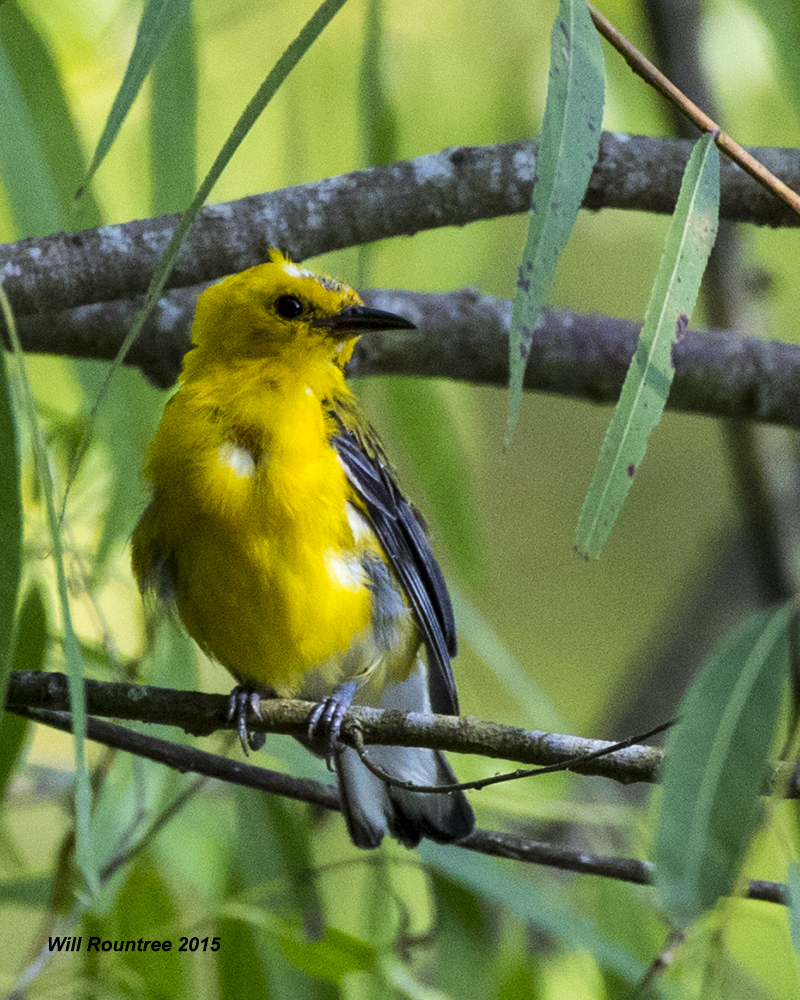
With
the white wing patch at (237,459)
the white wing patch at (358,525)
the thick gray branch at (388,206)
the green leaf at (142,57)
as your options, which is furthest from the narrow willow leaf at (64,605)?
the white wing patch at (358,525)

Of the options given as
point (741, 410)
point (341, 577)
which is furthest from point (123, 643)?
point (741, 410)

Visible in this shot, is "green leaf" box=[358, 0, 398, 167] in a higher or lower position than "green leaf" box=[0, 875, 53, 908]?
higher

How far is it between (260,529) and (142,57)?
1.51 m

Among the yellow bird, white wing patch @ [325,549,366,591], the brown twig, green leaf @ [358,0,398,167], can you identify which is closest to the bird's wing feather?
the yellow bird

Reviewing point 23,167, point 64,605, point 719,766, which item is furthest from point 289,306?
point 719,766

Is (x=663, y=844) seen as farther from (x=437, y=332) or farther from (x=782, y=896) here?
(x=437, y=332)

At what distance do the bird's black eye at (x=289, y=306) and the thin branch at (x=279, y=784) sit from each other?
135 cm

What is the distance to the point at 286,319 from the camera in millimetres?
3473

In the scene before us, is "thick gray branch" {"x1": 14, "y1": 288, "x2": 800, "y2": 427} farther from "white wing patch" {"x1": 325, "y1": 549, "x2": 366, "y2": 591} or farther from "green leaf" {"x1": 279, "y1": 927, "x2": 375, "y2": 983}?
"green leaf" {"x1": 279, "y1": 927, "x2": 375, "y2": 983}

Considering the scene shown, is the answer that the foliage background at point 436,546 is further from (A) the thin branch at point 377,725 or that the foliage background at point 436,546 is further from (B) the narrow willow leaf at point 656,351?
(B) the narrow willow leaf at point 656,351

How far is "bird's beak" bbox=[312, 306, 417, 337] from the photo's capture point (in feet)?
11.1

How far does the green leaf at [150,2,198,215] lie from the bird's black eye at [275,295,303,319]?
0.50 m

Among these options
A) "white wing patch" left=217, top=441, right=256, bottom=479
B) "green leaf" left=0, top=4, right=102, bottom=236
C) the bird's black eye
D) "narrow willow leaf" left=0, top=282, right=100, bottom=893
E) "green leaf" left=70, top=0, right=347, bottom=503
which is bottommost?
"narrow willow leaf" left=0, top=282, right=100, bottom=893

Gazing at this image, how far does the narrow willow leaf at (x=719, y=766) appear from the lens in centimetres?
157
